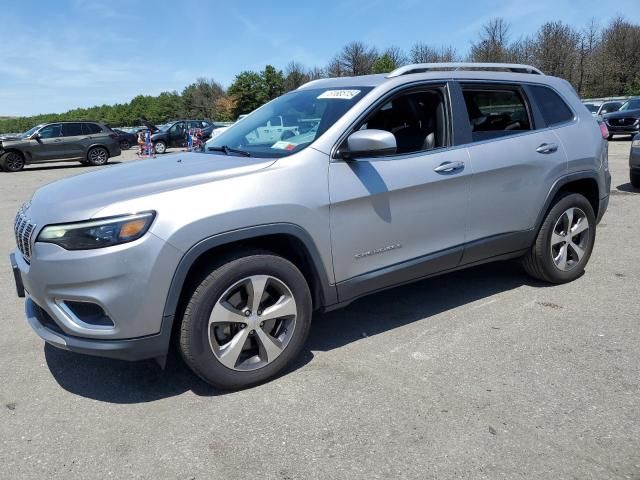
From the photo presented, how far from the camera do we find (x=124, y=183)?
3.06 meters

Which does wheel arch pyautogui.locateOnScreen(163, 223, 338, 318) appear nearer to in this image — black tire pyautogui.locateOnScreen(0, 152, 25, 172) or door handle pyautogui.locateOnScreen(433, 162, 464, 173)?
door handle pyautogui.locateOnScreen(433, 162, 464, 173)

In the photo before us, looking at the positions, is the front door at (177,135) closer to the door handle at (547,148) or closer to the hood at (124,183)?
the hood at (124,183)

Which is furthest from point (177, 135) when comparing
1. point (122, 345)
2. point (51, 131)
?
point (122, 345)

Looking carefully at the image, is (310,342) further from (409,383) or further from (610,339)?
(610,339)

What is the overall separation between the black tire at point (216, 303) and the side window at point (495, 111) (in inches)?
72.5

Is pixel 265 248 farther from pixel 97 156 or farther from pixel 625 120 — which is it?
pixel 625 120

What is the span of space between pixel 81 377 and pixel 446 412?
7.26 feet

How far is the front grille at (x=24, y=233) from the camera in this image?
9.66 feet

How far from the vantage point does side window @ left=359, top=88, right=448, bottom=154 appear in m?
3.84

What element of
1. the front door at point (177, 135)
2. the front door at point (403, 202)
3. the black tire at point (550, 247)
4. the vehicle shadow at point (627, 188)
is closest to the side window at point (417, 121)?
the front door at point (403, 202)

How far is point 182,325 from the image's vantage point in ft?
9.45

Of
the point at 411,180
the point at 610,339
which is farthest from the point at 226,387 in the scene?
the point at 610,339

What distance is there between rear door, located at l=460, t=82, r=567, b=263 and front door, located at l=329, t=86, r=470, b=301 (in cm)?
16

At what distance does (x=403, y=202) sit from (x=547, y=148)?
5.19ft
